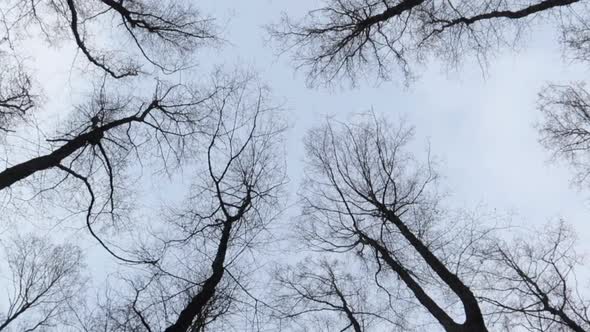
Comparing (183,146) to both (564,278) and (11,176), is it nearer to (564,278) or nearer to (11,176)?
(11,176)

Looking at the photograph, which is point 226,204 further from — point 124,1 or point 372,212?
point 124,1

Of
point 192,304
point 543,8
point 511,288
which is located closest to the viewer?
point 192,304

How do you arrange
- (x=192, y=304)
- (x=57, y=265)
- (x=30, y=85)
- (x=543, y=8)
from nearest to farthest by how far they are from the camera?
(x=192, y=304), (x=543, y=8), (x=30, y=85), (x=57, y=265)

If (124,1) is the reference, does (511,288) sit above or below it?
below

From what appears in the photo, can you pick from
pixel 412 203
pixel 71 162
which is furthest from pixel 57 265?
pixel 412 203

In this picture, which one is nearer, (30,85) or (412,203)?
(30,85)

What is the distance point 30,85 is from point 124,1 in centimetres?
232

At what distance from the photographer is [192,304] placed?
664 centimetres

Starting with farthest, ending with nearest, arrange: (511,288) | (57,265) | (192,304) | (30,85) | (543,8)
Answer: (57,265) < (511,288) < (30,85) < (543,8) < (192,304)

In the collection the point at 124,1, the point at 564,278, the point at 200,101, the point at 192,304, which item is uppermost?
the point at 124,1

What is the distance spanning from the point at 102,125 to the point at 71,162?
81cm

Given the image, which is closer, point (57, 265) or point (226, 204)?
point (226, 204)

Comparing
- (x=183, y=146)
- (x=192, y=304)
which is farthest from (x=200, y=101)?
(x=192, y=304)

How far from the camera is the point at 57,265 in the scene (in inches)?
469
